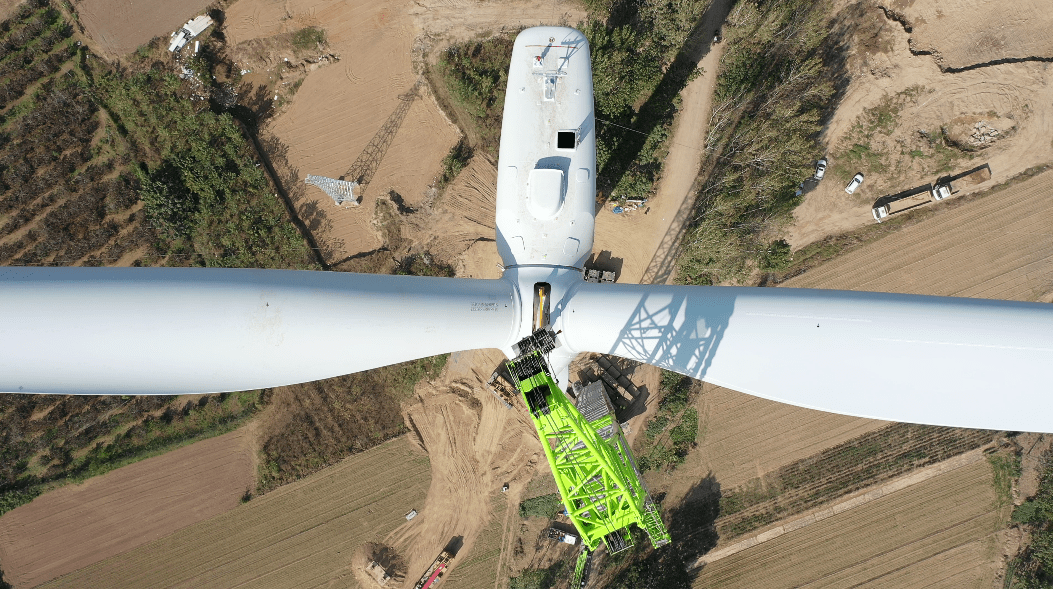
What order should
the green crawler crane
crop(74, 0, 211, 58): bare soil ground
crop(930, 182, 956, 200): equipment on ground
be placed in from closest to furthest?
the green crawler crane → crop(930, 182, 956, 200): equipment on ground → crop(74, 0, 211, 58): bare soil ground

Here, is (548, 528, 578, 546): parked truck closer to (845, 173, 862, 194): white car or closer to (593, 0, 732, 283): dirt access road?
(593, 0, 732, 283): dirt access road

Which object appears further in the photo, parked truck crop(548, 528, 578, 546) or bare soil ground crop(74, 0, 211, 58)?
bare soil ground crop(74, 0, 211, 58)

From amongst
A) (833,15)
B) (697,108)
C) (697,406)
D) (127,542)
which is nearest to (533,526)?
(697,406)

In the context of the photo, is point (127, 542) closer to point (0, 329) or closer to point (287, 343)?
point (0, 329)

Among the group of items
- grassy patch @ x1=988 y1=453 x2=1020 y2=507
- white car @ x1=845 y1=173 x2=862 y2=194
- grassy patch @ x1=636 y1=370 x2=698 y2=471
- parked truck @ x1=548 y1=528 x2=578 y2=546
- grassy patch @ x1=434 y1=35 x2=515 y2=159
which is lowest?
grassy patch @ x1=988 y1=453 x2=1020 y2=507

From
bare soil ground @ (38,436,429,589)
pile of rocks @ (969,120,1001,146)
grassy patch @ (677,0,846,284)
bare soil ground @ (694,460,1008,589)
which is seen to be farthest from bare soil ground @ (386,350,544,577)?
pile of rocks @ (969,120,1001,146)

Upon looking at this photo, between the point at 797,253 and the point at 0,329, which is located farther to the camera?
the point at 797,253

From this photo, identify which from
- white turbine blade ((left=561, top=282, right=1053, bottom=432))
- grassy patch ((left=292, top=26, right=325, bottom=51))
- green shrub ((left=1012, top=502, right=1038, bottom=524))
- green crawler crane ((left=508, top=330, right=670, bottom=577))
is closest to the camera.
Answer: white turbine blade ((left=561, top=282, right=1053, bottom=432))
